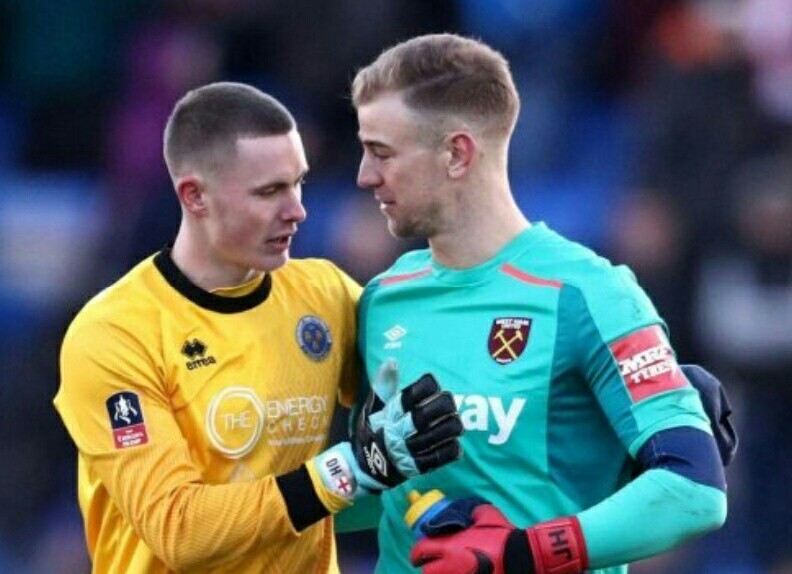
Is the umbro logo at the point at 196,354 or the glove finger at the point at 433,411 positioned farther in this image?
the umbro logo at the point at 196,354

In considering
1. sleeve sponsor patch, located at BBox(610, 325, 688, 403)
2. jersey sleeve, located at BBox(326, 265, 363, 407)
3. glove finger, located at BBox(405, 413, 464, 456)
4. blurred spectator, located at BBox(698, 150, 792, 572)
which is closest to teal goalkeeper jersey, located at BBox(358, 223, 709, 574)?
sleeve sponsor patch, located at BBox(610, 325, 688, 403)

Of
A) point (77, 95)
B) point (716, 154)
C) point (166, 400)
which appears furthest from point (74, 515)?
point (166, 400)

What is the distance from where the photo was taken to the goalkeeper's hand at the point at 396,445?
5.22 m

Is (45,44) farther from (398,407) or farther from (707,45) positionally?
(398,407)

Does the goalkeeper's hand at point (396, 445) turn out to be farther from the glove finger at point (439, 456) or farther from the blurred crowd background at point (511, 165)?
the blurred crowd background at point (511, 165)

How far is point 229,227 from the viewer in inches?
229

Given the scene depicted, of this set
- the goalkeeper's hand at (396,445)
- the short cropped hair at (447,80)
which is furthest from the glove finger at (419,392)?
the short cropped hair at (447,80)

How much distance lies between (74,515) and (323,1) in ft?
10.5

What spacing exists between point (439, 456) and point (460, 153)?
958 mm

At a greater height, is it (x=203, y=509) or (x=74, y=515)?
(x=203, y=509)

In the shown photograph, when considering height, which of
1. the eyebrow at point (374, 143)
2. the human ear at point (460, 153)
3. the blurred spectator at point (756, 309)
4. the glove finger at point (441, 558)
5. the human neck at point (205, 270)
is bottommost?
the blurred spectator at point (756, 309)

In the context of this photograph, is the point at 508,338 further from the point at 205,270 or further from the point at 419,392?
the point at 205,270

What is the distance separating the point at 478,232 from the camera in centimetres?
570

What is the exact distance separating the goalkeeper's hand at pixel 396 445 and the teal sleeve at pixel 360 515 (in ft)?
2.06
